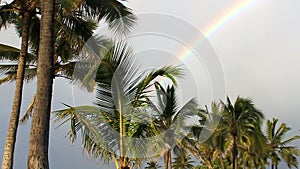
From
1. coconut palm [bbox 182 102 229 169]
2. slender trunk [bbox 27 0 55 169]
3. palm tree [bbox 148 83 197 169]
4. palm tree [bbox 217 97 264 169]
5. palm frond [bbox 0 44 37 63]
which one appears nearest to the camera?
slender trunk [bbox 27 0 55 169]

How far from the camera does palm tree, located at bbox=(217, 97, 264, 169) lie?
36938mm

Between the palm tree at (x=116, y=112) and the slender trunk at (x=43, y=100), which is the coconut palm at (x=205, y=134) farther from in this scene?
the slender trunk at (x=43, y=100)

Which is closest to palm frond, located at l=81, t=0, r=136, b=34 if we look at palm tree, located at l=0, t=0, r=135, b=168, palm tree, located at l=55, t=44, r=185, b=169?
palm tree, located at l=0, t=0, r=135, b=168

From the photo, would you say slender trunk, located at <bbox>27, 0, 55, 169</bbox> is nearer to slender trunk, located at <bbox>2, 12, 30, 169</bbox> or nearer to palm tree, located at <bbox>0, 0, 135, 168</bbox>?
palm tree, located at <bbox>0, 0, 135, 168</bbox>

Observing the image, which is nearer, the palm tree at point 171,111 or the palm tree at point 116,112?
the palm tree at point 116,112

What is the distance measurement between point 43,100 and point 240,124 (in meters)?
31.6

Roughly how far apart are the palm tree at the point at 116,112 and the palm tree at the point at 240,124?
26801mm

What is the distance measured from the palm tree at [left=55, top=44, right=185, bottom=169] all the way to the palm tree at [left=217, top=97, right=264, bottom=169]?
26.8 m

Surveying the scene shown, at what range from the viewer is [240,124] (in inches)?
1470

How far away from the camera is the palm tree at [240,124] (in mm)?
36938

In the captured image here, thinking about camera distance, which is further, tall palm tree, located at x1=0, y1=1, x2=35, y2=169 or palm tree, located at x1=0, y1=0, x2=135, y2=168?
tall palm tree, located at x1=0, y1=1, x2=35, y2=169

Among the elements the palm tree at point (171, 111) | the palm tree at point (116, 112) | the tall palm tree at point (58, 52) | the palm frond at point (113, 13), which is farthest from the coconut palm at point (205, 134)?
the palm tree at point (116, 112)

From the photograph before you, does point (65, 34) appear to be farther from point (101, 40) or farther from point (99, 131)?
point (99, 131)

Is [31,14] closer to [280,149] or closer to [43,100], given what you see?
[43,100]
